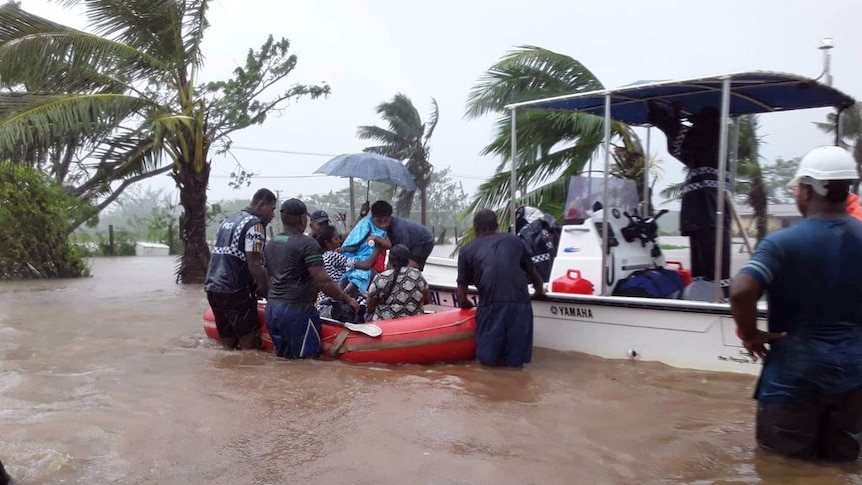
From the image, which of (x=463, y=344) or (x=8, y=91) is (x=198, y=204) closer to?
(x=8, y=91)

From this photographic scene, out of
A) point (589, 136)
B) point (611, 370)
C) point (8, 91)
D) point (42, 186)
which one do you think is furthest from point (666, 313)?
point (42, 186)

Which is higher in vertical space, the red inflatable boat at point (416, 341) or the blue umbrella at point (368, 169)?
the blue umbrella at point (368, 169)

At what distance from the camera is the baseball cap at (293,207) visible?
669cm

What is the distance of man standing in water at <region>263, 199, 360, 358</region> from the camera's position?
21.8 feet

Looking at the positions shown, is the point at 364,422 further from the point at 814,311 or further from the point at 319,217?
the point at 319,217

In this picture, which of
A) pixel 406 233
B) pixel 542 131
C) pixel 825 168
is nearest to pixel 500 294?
pixel 406 233

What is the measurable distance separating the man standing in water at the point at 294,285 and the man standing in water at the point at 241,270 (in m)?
0.18

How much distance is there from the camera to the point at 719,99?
24.2ft

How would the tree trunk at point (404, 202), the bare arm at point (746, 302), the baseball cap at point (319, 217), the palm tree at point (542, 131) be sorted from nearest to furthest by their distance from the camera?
the bare arm at point (746, 302) → the baseball cap at point (319, 217) → the palm tree at point (542, 131) → the tree trunk at point (404, 202)

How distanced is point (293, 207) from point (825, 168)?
4375 mm

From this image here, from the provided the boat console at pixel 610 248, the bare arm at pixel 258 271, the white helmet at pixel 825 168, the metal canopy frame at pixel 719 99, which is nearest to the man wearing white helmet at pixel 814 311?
the white helmet at pixel 825 168

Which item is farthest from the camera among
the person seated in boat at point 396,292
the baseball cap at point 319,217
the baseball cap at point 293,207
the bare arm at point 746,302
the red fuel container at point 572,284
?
the baseball cap at point 319,217

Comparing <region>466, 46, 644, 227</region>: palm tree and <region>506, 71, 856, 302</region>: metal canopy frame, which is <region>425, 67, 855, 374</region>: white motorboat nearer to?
<region>506, 71, 856, 302</region>: metal canopy frame

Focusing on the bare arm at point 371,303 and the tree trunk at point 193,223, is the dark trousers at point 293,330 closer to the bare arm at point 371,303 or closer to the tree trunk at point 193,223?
the bare arm at point 371,303
